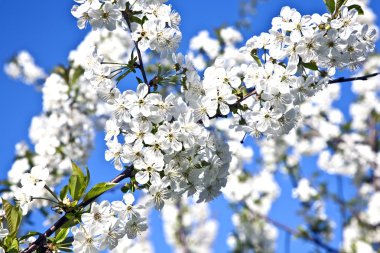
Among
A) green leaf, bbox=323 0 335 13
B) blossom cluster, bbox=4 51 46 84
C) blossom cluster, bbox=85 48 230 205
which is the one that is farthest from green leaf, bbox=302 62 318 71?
blossom cluster, bbox=4 51 46 84

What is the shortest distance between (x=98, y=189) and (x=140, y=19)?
0.84 metres

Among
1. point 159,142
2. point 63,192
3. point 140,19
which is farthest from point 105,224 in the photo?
point 140,19

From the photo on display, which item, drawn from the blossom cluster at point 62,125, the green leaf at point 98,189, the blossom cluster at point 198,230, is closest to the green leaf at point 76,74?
the blossom cluster at point 62,125

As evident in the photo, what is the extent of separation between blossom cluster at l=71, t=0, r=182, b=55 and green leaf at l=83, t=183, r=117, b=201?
666mm

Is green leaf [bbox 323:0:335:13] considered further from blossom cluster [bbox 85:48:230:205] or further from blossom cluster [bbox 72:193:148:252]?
blossom cluster [bbox 72:193:148:252]

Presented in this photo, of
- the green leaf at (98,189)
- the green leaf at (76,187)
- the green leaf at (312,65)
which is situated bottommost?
the green leaf at (98,189)

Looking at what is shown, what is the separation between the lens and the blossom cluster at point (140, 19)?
92.5 inches

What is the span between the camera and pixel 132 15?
2426 millimetres

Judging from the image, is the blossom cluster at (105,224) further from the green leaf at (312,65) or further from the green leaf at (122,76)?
the green leaf at (312,65)

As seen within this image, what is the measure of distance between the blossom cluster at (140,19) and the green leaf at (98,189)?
666 millimetres

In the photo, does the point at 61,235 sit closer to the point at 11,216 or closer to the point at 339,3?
the point at 11,216

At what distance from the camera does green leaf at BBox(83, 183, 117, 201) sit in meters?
2.30

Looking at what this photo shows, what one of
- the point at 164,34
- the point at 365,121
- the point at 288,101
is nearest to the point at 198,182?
the point at 288,101

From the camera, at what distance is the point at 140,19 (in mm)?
2428
